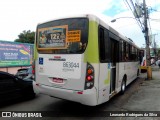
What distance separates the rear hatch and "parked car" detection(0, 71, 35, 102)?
1539 mm

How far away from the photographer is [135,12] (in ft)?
51.6

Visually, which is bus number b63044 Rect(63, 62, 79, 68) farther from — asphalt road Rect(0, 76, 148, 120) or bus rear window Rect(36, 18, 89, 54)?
asphalt road Rect(0, 76, 148, 120)

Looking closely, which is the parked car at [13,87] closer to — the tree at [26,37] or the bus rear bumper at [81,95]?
the bus rear bumper at [81,95]

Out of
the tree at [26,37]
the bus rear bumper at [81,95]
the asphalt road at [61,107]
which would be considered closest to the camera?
the bus rear bumper at [81,95]

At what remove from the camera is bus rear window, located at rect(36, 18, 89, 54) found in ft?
18.7

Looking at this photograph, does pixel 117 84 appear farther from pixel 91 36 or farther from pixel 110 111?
pixel 91 36

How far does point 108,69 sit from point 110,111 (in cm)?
143

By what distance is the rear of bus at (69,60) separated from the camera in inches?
219

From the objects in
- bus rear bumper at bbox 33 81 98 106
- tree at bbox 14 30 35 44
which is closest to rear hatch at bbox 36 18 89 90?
bus rear bumper at bbox 33 81 98 106

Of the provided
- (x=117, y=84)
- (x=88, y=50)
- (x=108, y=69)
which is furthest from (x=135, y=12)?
(x=88, y=50)

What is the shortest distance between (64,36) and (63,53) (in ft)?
1.66

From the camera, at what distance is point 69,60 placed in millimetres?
5820

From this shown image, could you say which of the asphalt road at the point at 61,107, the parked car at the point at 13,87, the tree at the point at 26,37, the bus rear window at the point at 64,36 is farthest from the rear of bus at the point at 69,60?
the tree at the point at 26,37

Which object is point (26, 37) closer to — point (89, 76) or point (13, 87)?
point (13, 87)
